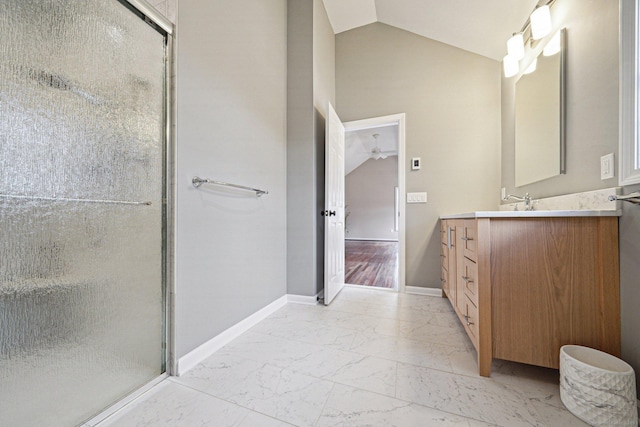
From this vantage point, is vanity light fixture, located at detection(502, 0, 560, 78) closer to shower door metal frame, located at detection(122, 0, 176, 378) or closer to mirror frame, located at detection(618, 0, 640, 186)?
mirror frame, located at detection(618, 0, 640, 186)

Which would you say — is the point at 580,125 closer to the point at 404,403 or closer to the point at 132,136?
the point at 404,403

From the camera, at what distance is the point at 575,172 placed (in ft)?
4.33

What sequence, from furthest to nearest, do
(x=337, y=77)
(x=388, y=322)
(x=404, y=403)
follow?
1. (x=337, y=77)
2. (x=388, y=322)
3. (x=404, y=403)

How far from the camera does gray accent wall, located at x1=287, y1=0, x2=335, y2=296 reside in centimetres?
227

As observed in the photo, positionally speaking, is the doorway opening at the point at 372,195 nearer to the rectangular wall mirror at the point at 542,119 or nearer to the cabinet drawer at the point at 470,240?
the rectangular wall mirror at the point at 542,119

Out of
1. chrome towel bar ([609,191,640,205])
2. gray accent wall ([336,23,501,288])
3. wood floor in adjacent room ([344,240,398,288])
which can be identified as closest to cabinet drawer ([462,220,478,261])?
chrome towel bar ([609,191,640,205])

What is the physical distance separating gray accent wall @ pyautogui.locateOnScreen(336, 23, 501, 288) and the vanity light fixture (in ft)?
1.24

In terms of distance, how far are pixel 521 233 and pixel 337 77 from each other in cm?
260

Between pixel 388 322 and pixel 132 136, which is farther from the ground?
pixel 132 136

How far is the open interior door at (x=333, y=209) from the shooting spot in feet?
7.26

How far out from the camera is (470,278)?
136 cm

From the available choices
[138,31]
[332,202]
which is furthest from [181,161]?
[332,202]

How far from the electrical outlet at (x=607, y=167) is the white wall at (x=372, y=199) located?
7.09m

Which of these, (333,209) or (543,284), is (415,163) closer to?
(333,209)
